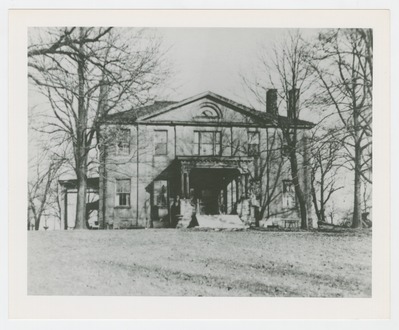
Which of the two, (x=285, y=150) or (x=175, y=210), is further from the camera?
(x=175, y=210)

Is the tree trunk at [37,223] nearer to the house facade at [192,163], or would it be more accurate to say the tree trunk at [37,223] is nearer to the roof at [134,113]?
the house facade at [192,163]

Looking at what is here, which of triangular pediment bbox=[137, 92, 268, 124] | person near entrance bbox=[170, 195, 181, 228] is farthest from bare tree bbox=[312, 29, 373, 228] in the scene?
person near entrance bbox=[170, 195, 181, 228]

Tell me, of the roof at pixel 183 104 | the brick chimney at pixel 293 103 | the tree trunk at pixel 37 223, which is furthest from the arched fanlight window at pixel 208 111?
the tree trunk at pixel 37 223

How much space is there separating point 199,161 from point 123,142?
1626 mm

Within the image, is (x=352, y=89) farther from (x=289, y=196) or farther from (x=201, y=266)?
(x=201, y=266)

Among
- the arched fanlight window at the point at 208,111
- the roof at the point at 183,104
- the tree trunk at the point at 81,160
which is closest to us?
the arched fanlight window at the point at 208,111

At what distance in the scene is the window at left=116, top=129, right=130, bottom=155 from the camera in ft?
44.4

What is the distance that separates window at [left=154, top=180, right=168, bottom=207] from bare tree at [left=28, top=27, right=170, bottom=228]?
1580mm

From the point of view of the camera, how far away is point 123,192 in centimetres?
1394

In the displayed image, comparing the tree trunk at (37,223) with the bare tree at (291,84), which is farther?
the bare tree at (291,84)

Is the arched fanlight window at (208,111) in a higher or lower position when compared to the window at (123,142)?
higher

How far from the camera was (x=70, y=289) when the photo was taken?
11.5 meters

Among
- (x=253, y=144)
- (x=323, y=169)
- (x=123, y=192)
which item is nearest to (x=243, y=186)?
(x=253, y=144)

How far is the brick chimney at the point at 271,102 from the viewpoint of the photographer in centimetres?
1302
